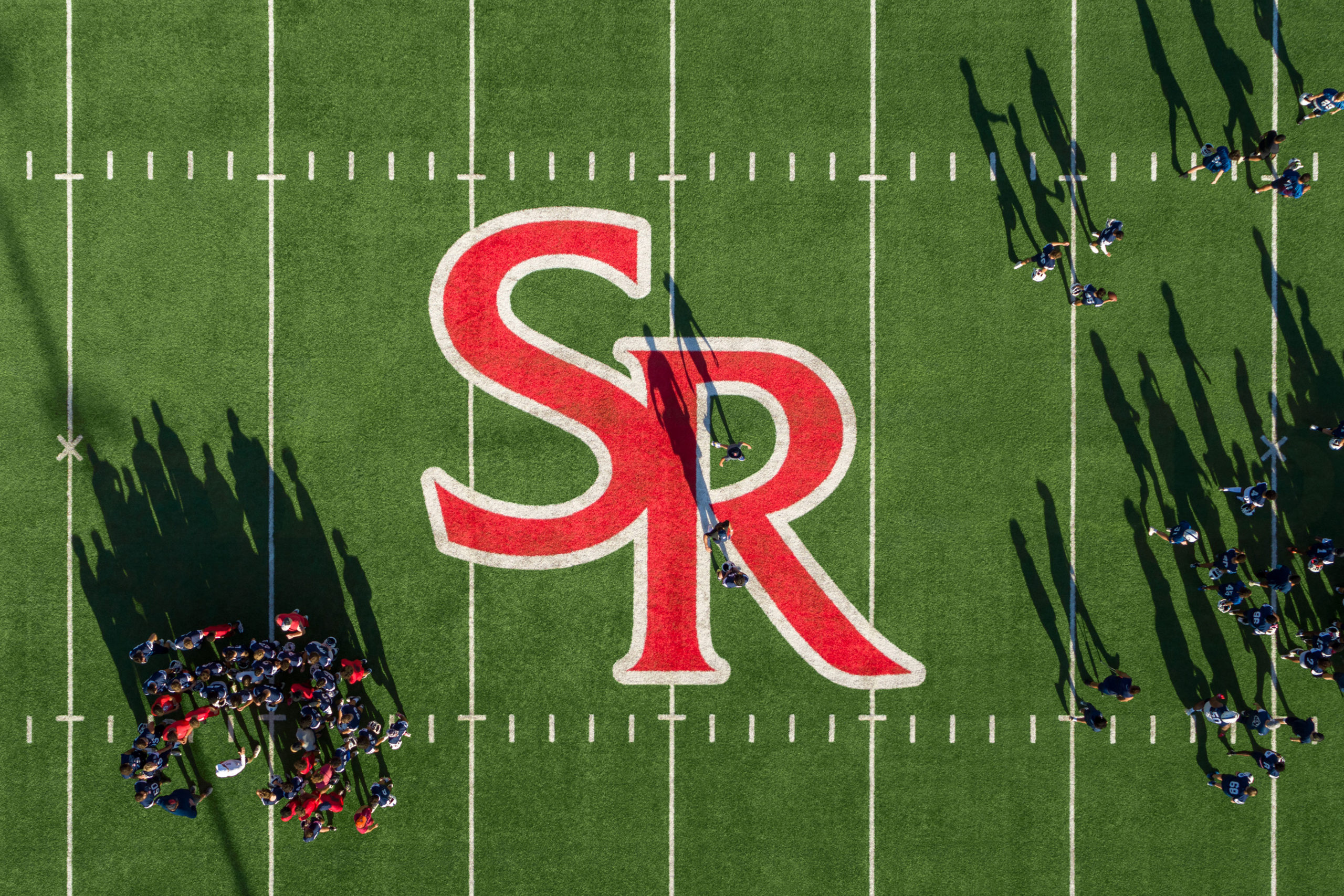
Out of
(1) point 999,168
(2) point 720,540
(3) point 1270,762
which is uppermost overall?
(1) point 999,168

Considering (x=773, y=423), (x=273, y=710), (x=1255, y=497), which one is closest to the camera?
(x=1255, y=497)

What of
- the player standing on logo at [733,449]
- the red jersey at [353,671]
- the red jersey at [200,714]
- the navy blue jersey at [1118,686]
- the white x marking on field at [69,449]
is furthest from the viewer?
the white x marking on field at [69,449]

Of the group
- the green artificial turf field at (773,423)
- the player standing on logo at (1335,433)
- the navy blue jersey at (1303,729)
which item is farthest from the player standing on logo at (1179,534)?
the navy blue jersey at (1303,729)

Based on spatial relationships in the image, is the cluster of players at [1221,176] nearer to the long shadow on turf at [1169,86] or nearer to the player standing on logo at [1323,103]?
the player standing on logo at [1323,103]

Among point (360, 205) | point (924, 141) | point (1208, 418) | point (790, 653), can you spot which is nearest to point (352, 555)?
point (360, 205)

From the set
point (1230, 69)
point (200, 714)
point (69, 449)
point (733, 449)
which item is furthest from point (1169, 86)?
point (69, 449)

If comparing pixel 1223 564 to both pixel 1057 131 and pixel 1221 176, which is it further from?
pixel 1057 131
